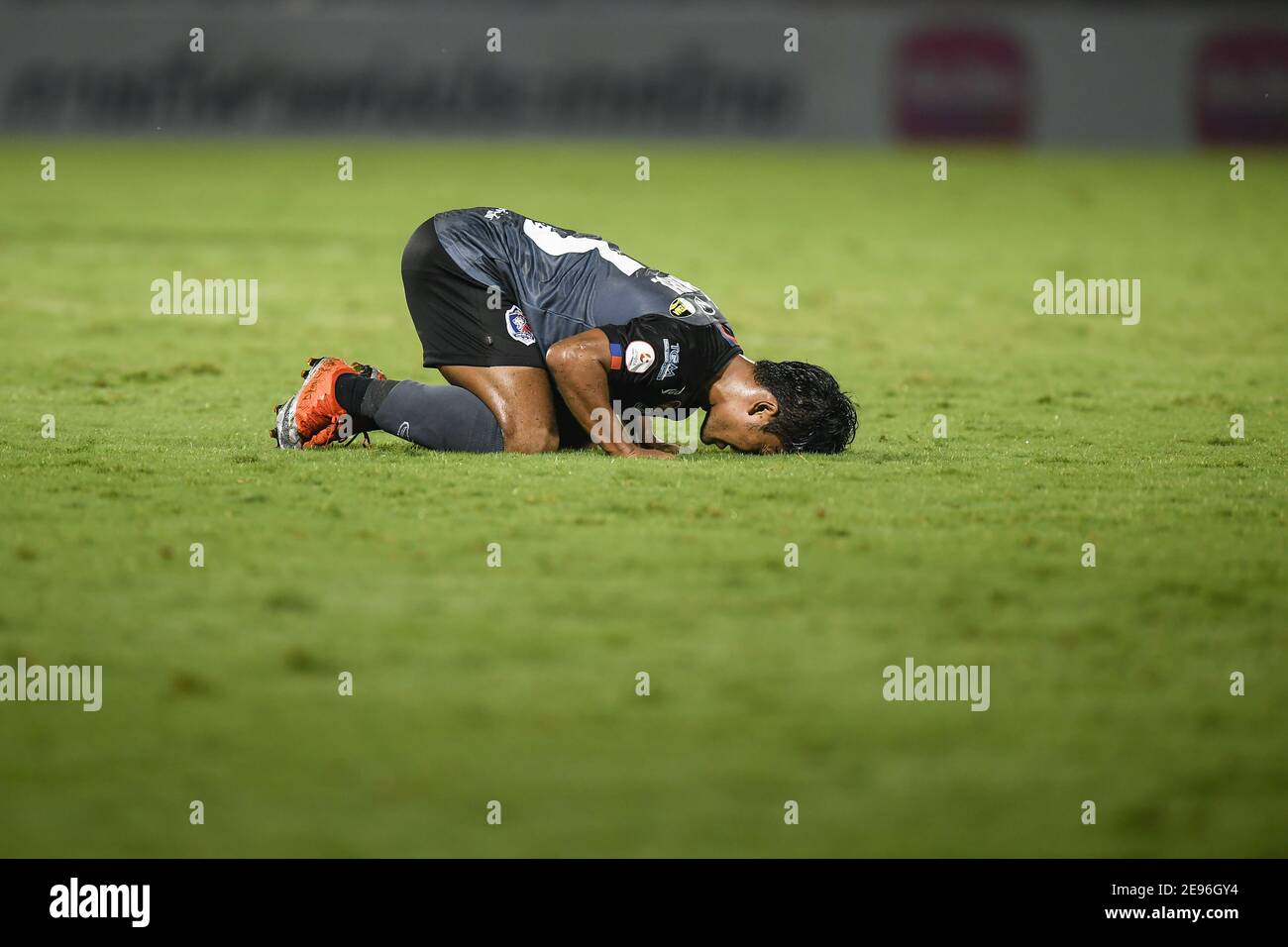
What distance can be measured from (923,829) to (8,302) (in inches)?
508

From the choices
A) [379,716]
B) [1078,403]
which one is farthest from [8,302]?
[379,716]

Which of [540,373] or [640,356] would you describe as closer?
[640,356]

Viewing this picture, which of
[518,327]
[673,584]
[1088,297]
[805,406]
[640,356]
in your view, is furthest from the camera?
[1088,297]

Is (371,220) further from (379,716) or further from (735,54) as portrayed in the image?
(379,716)

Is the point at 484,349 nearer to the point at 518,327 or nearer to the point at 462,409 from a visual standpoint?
the point at 518,327

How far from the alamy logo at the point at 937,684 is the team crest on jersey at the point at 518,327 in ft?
12.1

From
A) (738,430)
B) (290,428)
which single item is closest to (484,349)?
(290,428)

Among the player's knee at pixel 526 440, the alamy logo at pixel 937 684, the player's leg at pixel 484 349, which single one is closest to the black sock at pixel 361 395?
the player's leg at pixel 484 349

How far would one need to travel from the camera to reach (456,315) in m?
8.80
